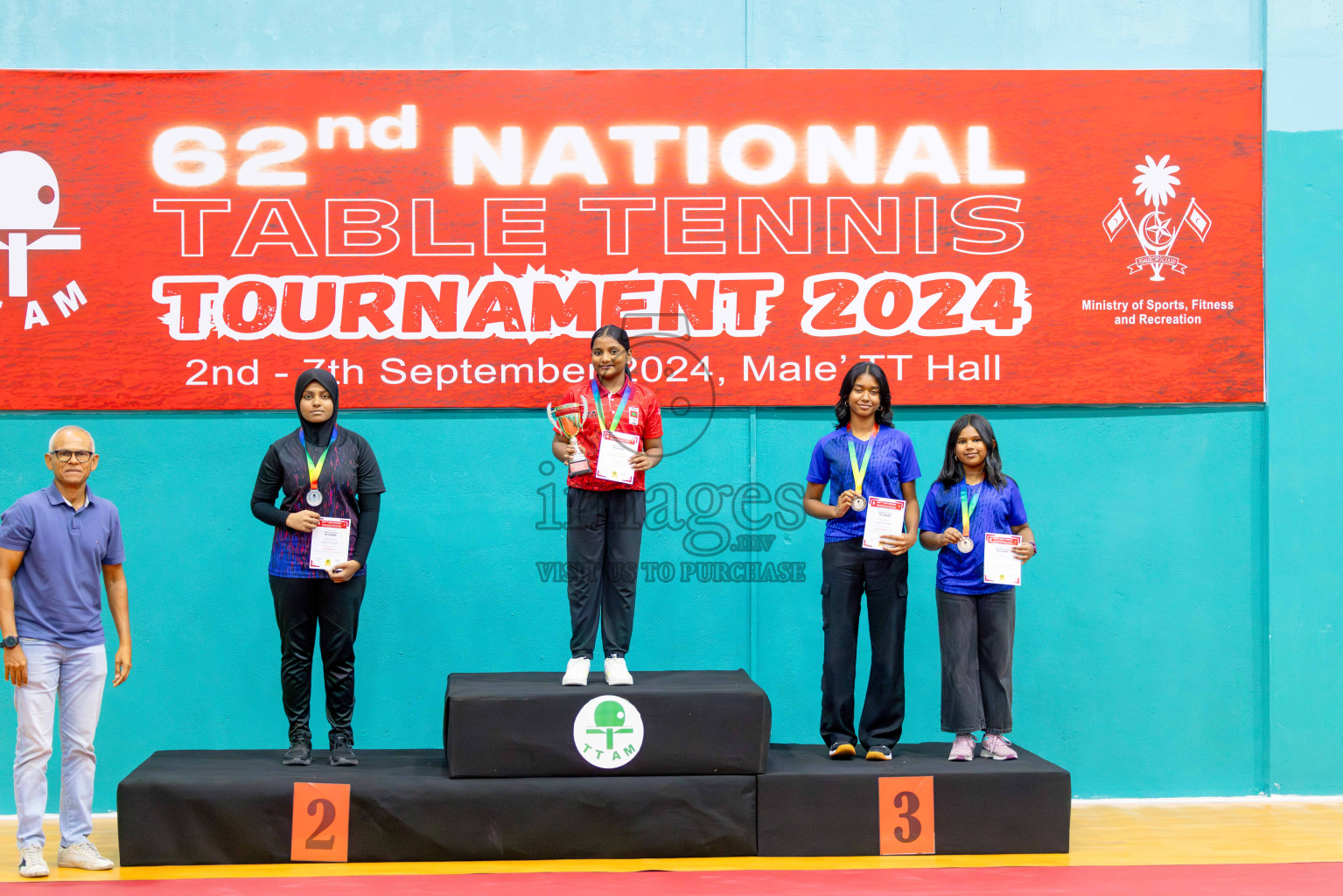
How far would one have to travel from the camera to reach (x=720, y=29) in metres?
4.80

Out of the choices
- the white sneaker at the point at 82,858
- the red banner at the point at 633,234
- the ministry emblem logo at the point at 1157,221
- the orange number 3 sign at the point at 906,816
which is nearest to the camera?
the white sneaker at the point at 82,858

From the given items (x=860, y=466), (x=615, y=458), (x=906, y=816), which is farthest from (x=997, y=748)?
(x=615, y=458)

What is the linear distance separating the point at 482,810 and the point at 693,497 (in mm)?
1606

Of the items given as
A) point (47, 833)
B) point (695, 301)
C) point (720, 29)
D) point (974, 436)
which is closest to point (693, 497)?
point (695, 301)

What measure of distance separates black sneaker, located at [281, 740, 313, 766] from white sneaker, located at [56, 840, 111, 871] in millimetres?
633

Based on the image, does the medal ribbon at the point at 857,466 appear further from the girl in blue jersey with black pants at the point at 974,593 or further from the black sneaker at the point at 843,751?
the black sneaker at the point at 843,751

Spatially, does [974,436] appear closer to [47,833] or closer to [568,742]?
[568,742]

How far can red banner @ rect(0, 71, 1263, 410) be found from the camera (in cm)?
466

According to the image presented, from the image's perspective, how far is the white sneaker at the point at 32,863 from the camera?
3.59m

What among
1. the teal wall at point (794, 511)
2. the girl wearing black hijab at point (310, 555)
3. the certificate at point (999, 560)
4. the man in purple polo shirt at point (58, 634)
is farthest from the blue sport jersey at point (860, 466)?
the man in purple polo shirt at point (58, 634)

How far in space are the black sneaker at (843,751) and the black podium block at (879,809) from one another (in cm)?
18

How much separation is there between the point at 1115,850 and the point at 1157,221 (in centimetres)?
260

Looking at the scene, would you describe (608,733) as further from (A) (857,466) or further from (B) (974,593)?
(B) (974,593)

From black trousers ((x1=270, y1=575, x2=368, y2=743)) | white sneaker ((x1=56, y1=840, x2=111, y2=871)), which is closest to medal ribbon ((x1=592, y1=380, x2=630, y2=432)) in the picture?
black trousers ((x1=270, y1=575, x2=368, y2=743))
